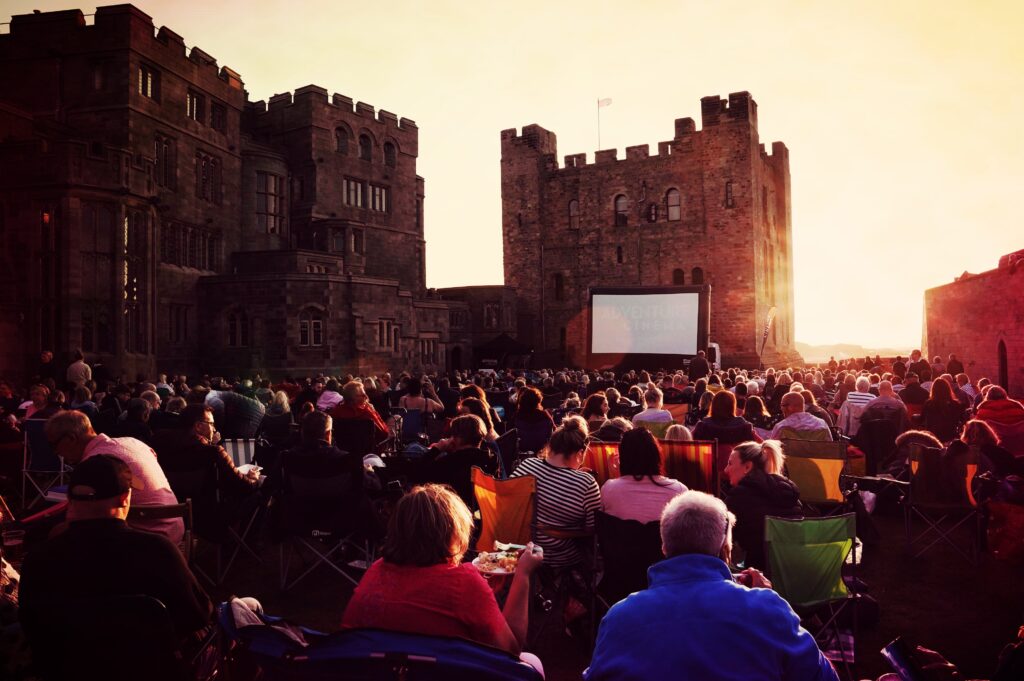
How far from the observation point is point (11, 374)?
1961 centimetres

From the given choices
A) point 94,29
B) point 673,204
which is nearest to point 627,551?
point 94,29

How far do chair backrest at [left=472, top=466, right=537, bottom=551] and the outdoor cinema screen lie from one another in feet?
86.2

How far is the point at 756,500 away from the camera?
4.96 metres

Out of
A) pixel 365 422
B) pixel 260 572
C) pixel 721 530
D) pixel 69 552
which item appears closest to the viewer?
pixel 721 530

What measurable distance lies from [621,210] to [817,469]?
37256mm

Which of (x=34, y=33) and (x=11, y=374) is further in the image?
(x=34, y=33)

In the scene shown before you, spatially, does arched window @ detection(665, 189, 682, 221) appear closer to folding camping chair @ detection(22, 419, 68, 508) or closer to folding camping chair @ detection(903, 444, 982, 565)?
folding camping chair @ detection(903, 444, 982, 565)

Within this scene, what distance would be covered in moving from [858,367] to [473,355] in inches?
848

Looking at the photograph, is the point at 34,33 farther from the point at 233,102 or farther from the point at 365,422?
the point at 365,422

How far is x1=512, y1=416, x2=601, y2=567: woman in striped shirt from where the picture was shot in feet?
17.0

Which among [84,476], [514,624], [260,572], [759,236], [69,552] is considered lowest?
[260,572]

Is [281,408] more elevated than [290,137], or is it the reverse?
[290,137]

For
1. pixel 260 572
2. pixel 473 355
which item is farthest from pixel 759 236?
pixel 260 572

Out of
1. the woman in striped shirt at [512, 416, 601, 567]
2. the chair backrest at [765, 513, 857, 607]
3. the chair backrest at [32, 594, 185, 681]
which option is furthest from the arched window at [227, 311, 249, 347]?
the chair backrest at [32, 594, 185, 681]
